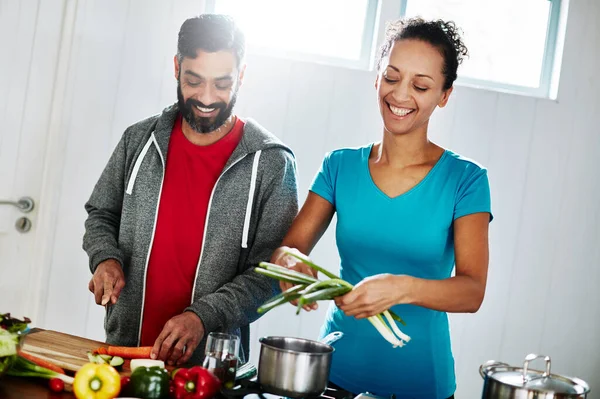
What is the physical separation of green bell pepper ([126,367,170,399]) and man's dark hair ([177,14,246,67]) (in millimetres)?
1034

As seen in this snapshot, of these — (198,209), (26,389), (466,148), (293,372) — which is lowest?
(26,389)

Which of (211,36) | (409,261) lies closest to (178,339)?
(409,261)

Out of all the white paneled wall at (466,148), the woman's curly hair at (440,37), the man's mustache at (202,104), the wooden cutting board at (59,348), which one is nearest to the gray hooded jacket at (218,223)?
the man's mustache at (202,104)

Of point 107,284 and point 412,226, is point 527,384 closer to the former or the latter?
point 412,226

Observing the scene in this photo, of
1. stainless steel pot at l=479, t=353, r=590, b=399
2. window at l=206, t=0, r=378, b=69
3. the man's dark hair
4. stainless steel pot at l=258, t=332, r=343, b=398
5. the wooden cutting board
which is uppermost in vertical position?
window at l=206, t=0, r=378, b=69

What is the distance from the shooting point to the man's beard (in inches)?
89.9

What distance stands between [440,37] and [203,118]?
2.52 feet

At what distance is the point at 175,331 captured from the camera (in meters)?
1.97

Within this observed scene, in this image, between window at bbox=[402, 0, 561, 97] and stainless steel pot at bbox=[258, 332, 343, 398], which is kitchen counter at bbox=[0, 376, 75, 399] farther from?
window at bbox=[402, 0, 561, 97]

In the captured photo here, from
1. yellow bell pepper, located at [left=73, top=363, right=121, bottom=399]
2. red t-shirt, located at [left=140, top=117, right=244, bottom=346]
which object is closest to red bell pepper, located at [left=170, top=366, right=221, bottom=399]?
yellow bell pepper, located at [left=73, top=363, right=121, bottom=399]

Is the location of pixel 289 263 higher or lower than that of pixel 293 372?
higher

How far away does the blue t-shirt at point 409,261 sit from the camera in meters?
1.97

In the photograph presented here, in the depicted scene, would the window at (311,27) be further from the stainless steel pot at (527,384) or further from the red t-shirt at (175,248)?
the stainless steel pot at (527,384)

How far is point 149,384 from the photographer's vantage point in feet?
5.34
